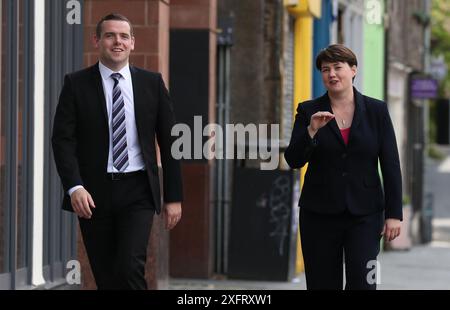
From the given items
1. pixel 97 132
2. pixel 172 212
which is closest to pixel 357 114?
pixel 172 212

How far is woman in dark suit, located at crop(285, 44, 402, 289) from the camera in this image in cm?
695

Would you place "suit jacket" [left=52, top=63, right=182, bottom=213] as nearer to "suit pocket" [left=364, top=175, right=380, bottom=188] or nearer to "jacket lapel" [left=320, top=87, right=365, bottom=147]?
"jacket lapel" [left=320, top=87, right=365, bottom=147]

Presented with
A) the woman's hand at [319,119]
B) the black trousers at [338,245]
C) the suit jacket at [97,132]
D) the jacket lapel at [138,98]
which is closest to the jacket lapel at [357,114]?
the woman's hand at [319,119]

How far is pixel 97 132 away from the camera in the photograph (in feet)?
22.8

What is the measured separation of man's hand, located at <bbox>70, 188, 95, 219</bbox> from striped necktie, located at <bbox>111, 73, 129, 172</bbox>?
0.25 metres

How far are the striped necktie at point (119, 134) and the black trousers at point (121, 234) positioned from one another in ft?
0.28

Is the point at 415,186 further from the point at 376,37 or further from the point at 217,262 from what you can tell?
the point at 217,262

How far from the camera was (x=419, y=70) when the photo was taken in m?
30.8

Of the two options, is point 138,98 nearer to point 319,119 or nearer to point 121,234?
point 121,234

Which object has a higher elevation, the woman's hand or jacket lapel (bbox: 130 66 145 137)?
jacket lapel (bbox: 130 66 145 137)

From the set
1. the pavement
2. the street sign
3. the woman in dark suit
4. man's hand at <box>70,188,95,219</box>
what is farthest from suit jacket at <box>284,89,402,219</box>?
the street sign

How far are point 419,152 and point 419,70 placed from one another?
6.49 feet

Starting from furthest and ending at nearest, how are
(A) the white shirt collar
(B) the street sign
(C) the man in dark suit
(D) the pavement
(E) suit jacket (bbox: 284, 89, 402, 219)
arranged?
(B) the street sign, (D) the pavement, (A) the white shirt collar, (E) suit jacket (bbox: 284, 89, 402, 219), (C) the man in dark suit
